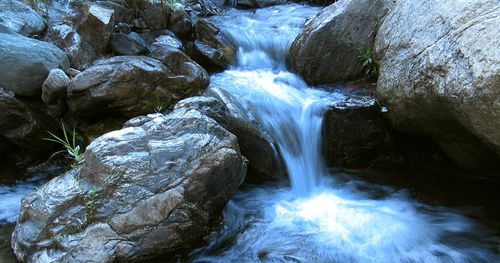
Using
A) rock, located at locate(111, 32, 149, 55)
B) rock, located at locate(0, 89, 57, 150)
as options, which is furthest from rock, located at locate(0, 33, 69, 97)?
rock, located at locate(111, 32, 149, 55)

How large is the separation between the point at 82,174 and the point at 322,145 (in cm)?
304

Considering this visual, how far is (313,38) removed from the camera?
20.5 ft

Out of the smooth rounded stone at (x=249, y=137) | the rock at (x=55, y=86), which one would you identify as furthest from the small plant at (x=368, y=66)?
the rock at (x=55, y=86)

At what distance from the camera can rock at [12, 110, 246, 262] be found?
11.3ft

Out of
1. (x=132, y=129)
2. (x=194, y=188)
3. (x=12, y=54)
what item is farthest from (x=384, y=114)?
(x=12, y=54)

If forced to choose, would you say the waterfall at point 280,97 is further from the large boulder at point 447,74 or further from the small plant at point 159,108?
the large boulder at point 447,74

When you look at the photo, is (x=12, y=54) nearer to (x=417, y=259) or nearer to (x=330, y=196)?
(x=330, y=196)

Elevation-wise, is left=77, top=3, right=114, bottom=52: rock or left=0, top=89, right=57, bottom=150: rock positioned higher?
left=77, top=3, right=114, bottom=52: rock

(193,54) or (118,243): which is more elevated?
(193,54)

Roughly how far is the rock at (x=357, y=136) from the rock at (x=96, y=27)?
3.48 meters

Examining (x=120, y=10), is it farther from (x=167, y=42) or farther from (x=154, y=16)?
(x=167, y=42)

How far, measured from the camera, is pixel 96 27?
613cm

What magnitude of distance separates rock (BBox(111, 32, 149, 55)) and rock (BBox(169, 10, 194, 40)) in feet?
3.83

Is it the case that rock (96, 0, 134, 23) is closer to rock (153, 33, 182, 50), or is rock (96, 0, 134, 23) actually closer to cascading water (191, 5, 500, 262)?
rock (153, 33, 182, 50)
